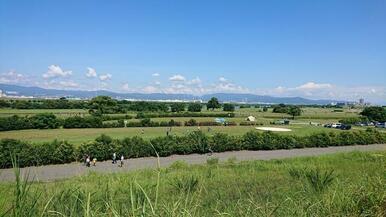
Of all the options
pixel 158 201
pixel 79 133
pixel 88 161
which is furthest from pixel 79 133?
pixel 158 201

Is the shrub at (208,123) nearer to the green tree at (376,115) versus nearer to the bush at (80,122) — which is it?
the bush at (80,122)

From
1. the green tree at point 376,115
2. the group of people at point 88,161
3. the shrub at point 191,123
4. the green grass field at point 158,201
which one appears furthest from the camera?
the green tree at point 376,115

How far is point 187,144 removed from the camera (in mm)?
59875

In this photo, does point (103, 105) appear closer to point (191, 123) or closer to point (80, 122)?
point (191, 123)

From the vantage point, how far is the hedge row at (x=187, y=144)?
47812 mm

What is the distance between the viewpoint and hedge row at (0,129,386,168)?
1882 inches

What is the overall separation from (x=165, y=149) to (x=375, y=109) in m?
96.3

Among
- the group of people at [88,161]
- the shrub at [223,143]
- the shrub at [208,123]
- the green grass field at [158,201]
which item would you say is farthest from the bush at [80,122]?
the green grass field at [158,201]

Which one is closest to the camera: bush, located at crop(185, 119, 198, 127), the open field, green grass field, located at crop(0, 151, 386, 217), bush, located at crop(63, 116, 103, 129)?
green grass field, located at crop(0, 151, 386, 217)

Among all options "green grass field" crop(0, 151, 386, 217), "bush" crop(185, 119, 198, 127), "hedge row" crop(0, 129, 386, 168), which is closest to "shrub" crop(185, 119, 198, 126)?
"bush" crop(185, 119, 198, 127)

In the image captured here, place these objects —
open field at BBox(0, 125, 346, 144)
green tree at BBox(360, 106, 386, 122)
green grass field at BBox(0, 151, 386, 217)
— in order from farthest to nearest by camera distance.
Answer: green tree at BBox(360, 106, 386, 122) → open field at BBox(0, 125, 346, 144) → green grass field at BBox(0, 151, 386, 217)

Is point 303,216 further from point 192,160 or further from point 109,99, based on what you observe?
point 109,99

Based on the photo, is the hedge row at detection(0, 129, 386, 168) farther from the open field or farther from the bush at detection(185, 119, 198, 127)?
the bush at detection(185, 119, 198, 127)

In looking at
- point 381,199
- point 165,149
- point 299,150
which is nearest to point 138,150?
point 165,149
